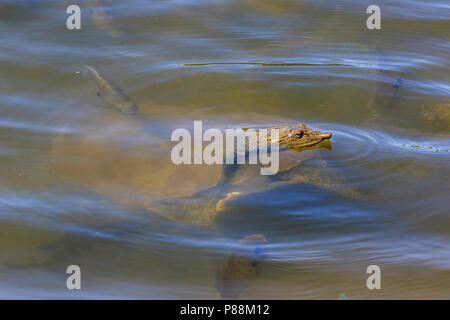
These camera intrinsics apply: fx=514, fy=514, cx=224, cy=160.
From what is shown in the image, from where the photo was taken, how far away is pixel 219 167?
512 cm

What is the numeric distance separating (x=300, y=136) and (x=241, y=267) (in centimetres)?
174

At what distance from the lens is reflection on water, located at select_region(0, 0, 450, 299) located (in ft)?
13.2

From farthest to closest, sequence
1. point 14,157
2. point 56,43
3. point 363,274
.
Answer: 1. point 56,43
2. point 14,157
3. point 363,274

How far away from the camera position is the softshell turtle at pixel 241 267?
3.77m

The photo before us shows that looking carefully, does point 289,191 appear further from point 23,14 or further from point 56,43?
point 23,14

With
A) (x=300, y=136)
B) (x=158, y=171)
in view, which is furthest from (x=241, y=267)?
(x=300, y=136)

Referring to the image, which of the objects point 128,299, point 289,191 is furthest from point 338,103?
point 128,299

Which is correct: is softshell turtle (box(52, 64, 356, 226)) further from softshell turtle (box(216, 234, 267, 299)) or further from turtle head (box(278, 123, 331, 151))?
softshell turtle (box(216, 234, 267, 299))

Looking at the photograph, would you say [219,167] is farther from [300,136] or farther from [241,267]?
[241,267]

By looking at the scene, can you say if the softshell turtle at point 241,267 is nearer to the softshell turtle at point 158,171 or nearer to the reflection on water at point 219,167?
the reflection on water at point 219,167

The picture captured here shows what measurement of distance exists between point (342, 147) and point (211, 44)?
2677 mm

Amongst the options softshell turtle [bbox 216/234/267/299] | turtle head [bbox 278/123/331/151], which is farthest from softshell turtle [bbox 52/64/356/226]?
softshell turtle [bbox 216/234/267/299]

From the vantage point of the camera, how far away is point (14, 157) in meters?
5.12
